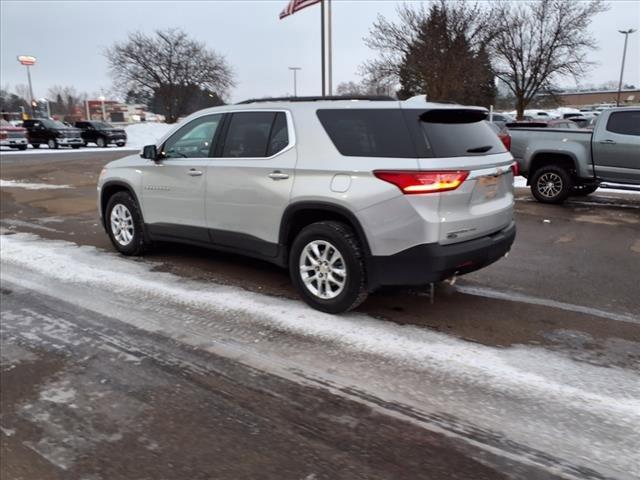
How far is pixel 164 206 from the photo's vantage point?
19.2ft

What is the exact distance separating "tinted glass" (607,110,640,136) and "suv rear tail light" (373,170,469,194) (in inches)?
281

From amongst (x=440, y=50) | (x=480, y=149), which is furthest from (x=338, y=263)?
(x=440, y=50)

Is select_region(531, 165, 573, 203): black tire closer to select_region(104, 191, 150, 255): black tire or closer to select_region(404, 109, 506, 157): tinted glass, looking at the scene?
select_region(404, 109, 506, 157): tinted glass

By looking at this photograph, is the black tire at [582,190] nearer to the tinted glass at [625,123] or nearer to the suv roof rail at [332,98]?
the tinted glass at [625,123]

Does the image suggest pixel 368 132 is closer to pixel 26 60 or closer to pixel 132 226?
pixel 132 226

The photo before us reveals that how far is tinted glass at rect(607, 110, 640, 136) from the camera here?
9.31 metres

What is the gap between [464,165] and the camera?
4.04m

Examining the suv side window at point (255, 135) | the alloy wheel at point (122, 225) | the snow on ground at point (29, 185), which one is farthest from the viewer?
the snow on ground at point (29, 185)

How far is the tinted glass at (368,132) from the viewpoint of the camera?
13.2 ft

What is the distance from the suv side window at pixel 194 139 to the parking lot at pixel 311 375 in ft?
4.25

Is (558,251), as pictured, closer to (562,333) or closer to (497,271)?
(497,271)

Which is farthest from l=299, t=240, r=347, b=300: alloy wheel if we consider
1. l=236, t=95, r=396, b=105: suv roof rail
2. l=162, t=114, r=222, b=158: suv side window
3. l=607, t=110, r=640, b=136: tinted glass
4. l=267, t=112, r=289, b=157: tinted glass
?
l=607, t=110, r=640, b=136: tinted glass

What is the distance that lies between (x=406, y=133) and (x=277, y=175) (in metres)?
1.23

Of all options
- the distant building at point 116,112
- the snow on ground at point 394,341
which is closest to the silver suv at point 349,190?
the snow on ground at point 394,341
